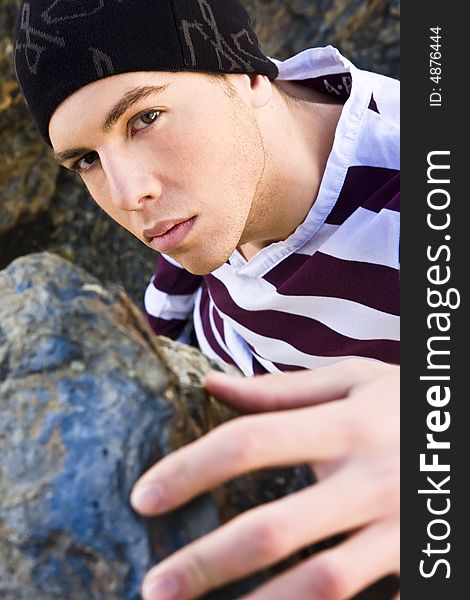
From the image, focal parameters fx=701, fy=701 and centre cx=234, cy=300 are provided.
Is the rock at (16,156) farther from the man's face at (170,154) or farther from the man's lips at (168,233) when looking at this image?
the man's lips at (168,233)

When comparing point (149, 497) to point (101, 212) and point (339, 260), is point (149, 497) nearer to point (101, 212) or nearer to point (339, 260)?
point (339, 260)

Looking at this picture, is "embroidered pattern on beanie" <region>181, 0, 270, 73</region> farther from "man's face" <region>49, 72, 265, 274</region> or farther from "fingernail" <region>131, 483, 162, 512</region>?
"fingernail" <region>131, 483, 162, 512</region>

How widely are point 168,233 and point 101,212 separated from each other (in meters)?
1.05

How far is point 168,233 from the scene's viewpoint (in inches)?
41.4

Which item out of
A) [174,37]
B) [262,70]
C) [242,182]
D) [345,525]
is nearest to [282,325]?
[242,182]

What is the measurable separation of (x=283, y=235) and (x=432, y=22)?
0.53 meters

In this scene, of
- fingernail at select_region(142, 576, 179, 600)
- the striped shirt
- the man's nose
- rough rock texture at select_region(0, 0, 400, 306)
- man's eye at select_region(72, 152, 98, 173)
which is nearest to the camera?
fingernail at select_region(142, 576, 179, 600)

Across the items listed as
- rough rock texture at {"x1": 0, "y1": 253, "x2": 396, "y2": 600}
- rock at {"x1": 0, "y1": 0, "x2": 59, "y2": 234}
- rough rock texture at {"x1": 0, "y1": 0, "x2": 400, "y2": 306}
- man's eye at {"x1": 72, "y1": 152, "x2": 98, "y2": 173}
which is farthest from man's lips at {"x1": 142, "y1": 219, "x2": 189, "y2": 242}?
rough rock texture at {"x1": 0, "y1": 0, "x2": 400, "y2": 306}

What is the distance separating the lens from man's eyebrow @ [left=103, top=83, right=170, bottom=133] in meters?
0.95

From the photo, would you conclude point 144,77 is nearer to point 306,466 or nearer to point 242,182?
point 242,182

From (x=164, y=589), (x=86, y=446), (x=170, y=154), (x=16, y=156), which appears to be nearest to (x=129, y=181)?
(x=170, y=154)

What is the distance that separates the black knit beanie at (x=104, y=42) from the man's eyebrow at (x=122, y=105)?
0.09 ft

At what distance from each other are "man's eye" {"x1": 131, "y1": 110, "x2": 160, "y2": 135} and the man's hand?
1.86 ft

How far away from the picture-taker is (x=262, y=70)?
117 cm
